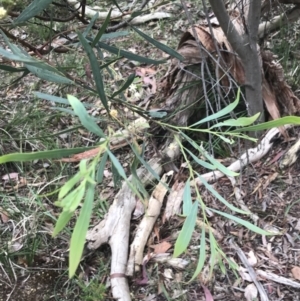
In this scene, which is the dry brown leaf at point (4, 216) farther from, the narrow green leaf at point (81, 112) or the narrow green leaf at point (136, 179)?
the narrow green leaf at point (81, 112)

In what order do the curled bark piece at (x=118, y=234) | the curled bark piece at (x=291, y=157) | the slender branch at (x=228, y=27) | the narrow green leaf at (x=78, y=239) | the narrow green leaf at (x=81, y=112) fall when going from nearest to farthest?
the narrow green leaf at (x=78, y=239), the narrow green leaf at (x=81, y=112), the slender branch at (x=228, y=27), the curled bark piece at (x=118, y=234), the curled bark piece at (x=291, y=157)

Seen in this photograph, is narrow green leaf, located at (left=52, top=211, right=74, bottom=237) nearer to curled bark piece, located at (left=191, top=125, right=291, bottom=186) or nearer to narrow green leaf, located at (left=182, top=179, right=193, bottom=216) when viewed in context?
narrow green leaf, located at (left=182, top=179, right=193, bottom=216)

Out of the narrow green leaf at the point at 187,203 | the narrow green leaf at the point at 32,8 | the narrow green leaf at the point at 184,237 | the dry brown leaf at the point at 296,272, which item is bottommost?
the dry brown leaf at the point at 296,272

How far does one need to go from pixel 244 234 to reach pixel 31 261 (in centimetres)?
81

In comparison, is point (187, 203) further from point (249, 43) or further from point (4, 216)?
point (4, 216)

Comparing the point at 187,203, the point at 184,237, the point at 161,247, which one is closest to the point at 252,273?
the point at 161,247

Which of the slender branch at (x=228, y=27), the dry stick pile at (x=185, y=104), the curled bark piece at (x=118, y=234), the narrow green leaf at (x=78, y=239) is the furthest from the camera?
the dry stick pile at (x=185, y=104)

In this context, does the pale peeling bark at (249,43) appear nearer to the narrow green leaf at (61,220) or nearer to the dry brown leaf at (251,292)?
the dry brown leaf at (251,292)

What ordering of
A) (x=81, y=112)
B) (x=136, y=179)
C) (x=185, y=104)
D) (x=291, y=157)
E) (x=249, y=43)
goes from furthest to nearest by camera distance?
(x=185, y=104) < (x=291, y=157) < (x=249, y=43) < (x=136, y=179) < (x=81, y=112)

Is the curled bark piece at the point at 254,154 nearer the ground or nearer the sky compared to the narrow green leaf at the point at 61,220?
nearer the ground

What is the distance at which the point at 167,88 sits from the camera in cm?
220

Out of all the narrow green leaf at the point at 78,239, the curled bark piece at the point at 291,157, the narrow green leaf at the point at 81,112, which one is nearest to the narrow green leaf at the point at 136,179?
the narrow green leaf at the point at 81,112

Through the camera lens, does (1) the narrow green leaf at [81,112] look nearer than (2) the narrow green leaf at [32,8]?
Yes

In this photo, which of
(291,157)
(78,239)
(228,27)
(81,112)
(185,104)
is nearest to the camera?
(78,239)
